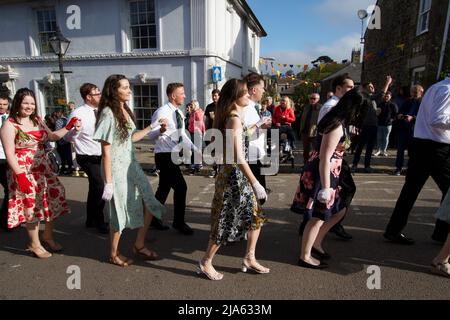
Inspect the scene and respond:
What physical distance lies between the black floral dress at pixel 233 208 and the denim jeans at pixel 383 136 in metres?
7.50

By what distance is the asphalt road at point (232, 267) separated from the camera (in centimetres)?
281

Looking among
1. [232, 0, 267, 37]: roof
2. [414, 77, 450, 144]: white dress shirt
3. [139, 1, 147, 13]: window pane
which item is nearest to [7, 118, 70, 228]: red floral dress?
[414, 77, 450, 144]: white dress shirt

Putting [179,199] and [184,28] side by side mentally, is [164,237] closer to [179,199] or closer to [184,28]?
[179,199]

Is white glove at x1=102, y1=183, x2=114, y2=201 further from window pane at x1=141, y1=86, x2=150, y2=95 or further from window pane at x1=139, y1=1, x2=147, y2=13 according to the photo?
window pane at x1=139, y1=1, x2=147, y2=13

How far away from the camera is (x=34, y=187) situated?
3494mm

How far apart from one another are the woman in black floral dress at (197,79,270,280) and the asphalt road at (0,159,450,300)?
1.20ft

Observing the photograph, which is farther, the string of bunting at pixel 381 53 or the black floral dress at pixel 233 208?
the string of bunting at pixel 381 53

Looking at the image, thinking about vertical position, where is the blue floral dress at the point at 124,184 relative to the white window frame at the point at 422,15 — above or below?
below

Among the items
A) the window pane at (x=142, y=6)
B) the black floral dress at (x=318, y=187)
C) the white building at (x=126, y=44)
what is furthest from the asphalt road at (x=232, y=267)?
the window pane at (x=142, y=6)

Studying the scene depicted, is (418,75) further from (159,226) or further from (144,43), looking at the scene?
(159,226)

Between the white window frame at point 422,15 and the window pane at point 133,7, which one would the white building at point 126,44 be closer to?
the window pane at point 133,7

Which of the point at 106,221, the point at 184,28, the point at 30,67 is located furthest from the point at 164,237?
the point at 30,67
